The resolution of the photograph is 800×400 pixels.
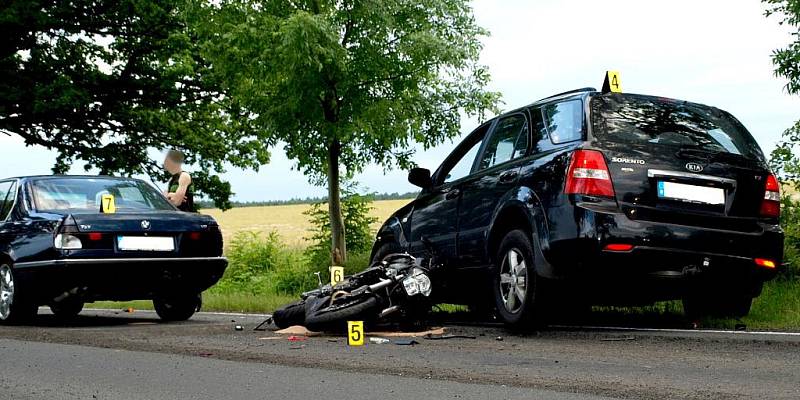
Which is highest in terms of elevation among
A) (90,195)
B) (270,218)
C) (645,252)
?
(270,218)

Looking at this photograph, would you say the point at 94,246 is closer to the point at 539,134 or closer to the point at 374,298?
the point at 374,298

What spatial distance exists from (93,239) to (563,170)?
531 centimetres

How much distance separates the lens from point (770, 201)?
30.5 feet

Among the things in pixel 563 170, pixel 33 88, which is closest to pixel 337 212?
pixel 33 88

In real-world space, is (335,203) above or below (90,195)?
above

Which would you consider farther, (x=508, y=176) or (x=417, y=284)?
(x=508, y=176)

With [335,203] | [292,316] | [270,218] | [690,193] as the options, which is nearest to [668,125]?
[690,193]

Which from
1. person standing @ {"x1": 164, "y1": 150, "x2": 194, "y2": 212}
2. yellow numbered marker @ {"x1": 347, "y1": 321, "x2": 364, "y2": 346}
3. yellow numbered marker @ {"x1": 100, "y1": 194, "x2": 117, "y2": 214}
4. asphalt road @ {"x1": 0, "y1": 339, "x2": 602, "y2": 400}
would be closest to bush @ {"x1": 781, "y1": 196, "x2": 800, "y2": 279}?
yellow numbered marker @ {"x1": 347, "y1": 321, "x2": 364, "y2": 346}

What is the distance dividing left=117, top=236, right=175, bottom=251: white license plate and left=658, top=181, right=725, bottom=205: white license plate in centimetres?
562

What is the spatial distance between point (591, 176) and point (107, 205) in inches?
229

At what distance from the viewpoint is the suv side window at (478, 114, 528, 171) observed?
10070 mm

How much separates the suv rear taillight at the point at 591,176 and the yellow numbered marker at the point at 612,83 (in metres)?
1.12

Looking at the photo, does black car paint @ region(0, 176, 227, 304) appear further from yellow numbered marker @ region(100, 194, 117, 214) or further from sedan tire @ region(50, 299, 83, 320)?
sedan tire @ region(50, 299, 83, 320)

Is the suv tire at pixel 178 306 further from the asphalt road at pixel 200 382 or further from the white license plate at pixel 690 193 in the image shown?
the white license plate at pixel 690 193
